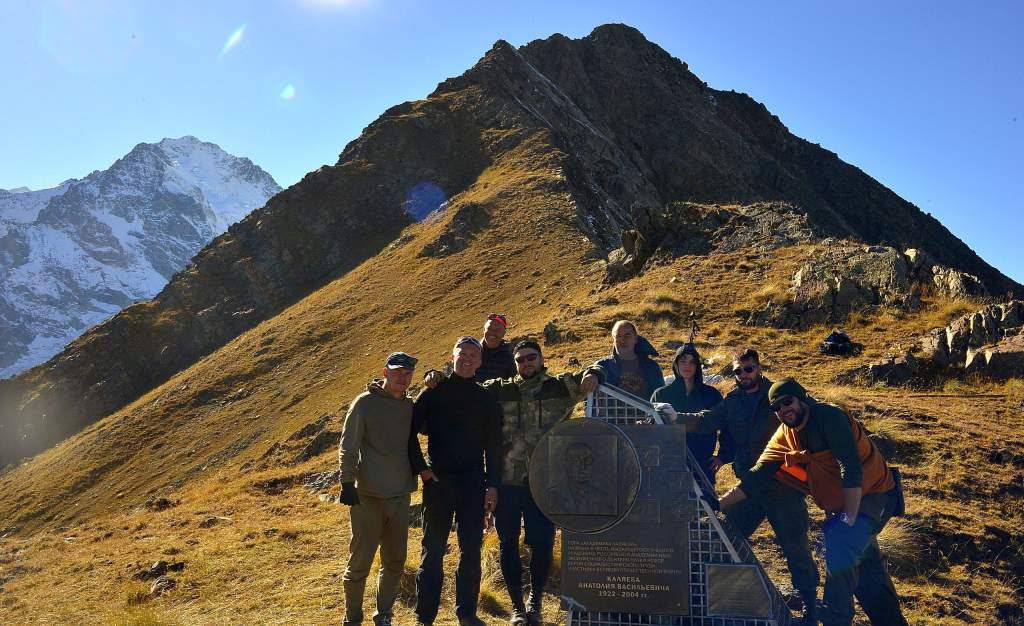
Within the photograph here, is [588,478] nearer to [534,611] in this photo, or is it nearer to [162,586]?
[534,611]

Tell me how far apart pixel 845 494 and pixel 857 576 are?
2.31ft

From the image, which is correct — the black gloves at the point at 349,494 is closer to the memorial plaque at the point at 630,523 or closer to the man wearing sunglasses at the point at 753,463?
the memorial plaque at the point at 630,523

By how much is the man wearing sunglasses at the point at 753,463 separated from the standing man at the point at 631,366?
1.70 ft

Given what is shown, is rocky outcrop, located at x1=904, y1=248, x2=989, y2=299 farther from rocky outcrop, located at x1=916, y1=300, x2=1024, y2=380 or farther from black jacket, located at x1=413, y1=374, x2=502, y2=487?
black jacket, located at x1=413, y1=374, x2=502, y2=487

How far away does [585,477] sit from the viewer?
505cm

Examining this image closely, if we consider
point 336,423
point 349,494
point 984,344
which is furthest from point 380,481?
point 336,423

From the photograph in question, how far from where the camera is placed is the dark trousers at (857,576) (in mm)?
5012

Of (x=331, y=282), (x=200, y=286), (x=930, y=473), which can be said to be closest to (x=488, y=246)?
(x=331, y=282)

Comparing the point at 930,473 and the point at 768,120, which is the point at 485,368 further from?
the point at 768,120

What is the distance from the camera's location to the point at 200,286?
157 feet

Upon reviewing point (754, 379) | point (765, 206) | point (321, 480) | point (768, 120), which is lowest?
point (321, 480)

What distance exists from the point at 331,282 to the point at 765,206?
28763 mm

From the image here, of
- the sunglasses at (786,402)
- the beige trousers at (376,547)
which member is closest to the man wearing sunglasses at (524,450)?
the beige trousers at (376,547)

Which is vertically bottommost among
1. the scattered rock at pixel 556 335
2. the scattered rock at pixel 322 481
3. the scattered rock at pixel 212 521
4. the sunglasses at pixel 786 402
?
the scattered rock at pixel 212 521
